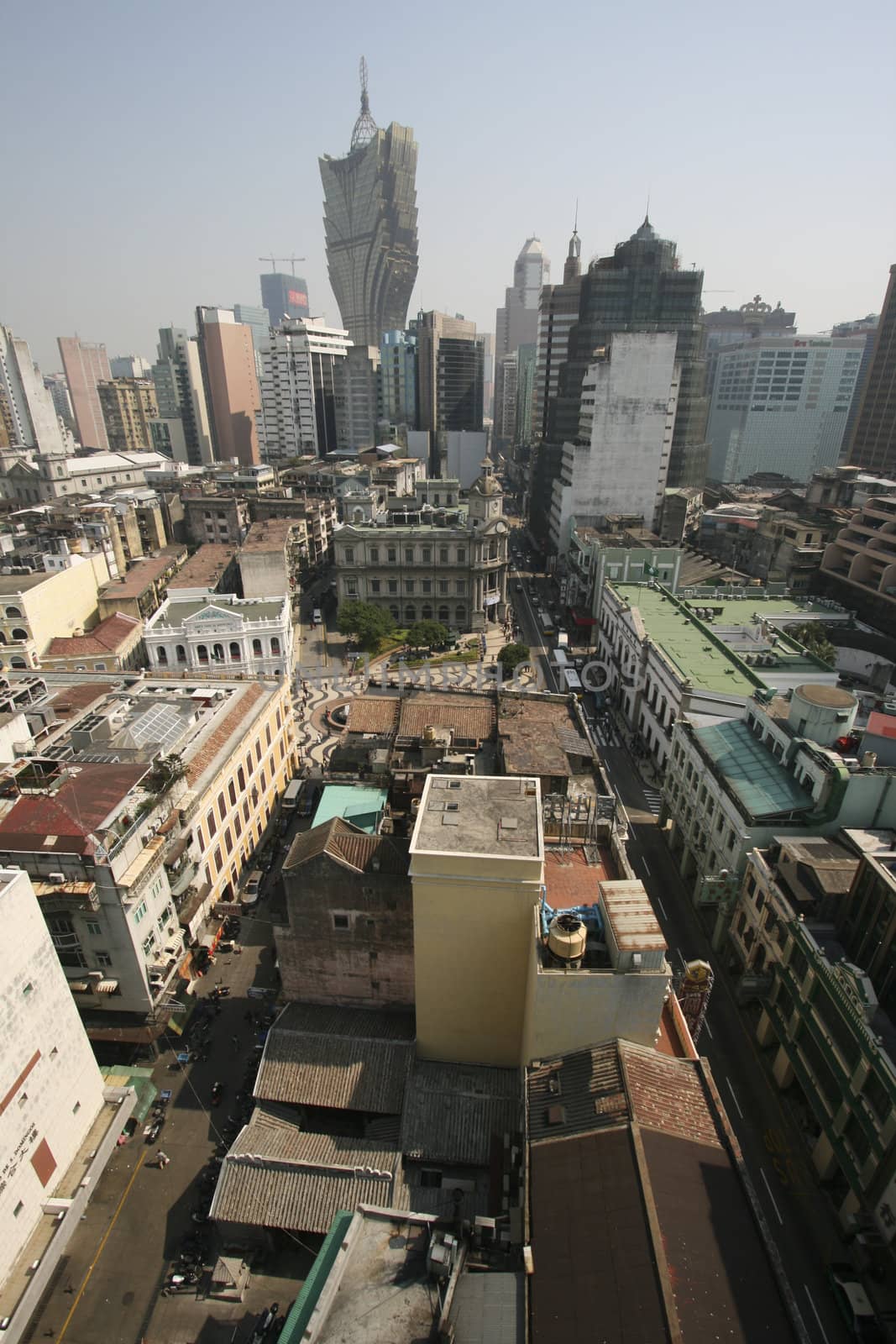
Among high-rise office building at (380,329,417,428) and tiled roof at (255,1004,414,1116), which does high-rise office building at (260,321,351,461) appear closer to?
high-rise office building at (380,329,417,428)

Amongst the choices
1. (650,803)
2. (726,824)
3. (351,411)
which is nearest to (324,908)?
(726,824)

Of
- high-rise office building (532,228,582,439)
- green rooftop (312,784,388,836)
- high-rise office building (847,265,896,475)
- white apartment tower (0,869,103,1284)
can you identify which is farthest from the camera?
high-rise office building (847,265,896,475)

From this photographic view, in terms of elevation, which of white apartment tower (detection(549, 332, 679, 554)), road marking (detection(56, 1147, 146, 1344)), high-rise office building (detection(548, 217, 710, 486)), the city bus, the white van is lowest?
road marking (detection(56, 1147, 146, 1344))

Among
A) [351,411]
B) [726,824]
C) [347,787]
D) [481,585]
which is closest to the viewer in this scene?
[726,824]

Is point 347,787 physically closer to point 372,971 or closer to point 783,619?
point 372,971

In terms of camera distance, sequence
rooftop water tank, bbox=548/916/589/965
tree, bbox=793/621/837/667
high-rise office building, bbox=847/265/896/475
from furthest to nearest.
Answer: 1. high-rise office building, bbox=847/265/896/475
2. tree, bbox=793/621/837/667
3. rooftop water tank, bbox=548/916/589/965

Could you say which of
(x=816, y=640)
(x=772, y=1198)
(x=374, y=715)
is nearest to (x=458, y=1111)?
(x=772, y=1198)

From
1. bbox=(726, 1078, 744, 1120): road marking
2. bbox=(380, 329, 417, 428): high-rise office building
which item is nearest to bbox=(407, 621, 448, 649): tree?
bbox=(726, 1078, 744, 1120): road marking
